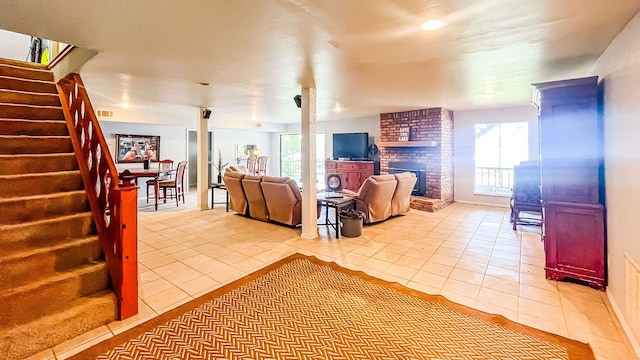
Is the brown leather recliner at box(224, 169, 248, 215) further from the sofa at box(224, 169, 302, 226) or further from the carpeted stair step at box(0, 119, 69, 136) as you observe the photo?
the carpeted stair step at box(0, 119, 69, 136)

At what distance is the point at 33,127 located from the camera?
9.86ft

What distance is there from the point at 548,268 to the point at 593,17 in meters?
2.25

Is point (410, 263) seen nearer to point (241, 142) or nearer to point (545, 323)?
point (545, 323)

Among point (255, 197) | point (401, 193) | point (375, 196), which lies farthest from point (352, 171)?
point (255, 197)

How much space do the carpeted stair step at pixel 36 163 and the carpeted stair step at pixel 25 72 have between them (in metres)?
1.66

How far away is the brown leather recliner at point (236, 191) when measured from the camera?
561 cm

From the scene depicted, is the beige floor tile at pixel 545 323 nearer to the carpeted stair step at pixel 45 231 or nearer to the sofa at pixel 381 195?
the sofa at pixel 381 195

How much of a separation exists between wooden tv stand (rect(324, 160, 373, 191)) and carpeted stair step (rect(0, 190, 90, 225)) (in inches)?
252

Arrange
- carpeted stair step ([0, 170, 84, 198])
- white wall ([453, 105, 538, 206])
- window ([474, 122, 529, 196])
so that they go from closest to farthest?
1. carpeted stair step ([0, 170, 84, 198])
2. window ([474, 122, 529, 196])
3. white wall ([453, 105, 538, 206])

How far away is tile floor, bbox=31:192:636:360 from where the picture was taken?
7.41ft

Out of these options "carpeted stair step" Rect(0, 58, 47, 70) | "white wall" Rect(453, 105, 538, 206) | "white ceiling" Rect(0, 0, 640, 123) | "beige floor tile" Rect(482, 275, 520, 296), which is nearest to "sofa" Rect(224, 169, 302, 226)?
"white ceiling" Rect(0, 0, 640, 123)

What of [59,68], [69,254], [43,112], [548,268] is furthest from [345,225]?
[59,68]

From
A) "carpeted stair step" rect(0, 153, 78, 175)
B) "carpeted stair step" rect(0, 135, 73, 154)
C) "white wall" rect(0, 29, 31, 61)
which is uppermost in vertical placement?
"white wall" rect(0, 29, 31, 61)

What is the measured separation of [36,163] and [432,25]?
3.68m
